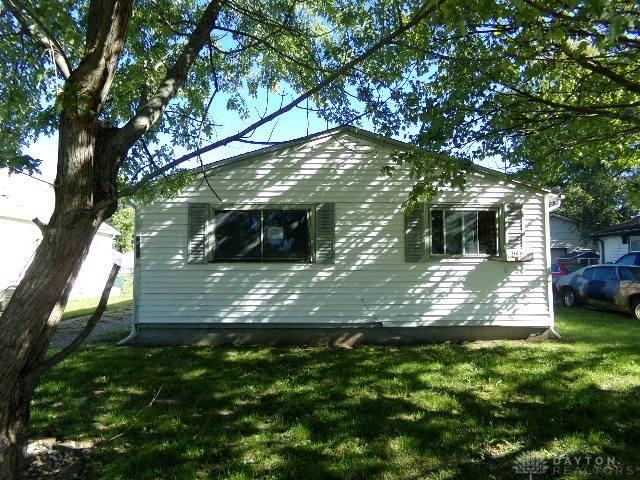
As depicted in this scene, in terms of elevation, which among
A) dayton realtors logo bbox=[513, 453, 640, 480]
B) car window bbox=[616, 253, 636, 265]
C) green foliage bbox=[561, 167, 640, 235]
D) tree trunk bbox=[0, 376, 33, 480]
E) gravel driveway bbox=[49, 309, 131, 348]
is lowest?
dayton realtors logo bbox=[513, 453, 640, 480]

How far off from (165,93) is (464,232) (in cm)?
737

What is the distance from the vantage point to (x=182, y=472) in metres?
4.21

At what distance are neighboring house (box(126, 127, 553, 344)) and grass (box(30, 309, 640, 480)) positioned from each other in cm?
80

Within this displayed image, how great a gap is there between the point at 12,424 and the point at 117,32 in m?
2.46

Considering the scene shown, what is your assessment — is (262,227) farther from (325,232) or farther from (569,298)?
(569,298)

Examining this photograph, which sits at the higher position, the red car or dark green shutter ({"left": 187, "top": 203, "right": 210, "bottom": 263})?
dark green shutter ({"left": 187, "top": 203, "right": 210, "bottom": 263})

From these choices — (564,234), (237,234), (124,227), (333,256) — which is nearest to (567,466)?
(333,256)

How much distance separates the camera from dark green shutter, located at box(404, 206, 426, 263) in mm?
9617

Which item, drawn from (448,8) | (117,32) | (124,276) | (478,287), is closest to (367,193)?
(478,287)

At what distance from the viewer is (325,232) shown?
9586 mm

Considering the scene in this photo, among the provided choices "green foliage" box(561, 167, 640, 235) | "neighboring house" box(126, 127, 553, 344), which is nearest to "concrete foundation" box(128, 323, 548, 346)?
"neighboring house" box(126, 127, 553, 344)

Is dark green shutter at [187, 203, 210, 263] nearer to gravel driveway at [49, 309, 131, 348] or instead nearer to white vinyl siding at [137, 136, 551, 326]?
white vinyl siding at [137, 136, 551, 326]

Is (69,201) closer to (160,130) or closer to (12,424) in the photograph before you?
(12,424)

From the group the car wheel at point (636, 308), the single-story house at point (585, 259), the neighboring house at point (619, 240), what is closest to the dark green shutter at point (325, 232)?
the car wheel at point (636, 308)
